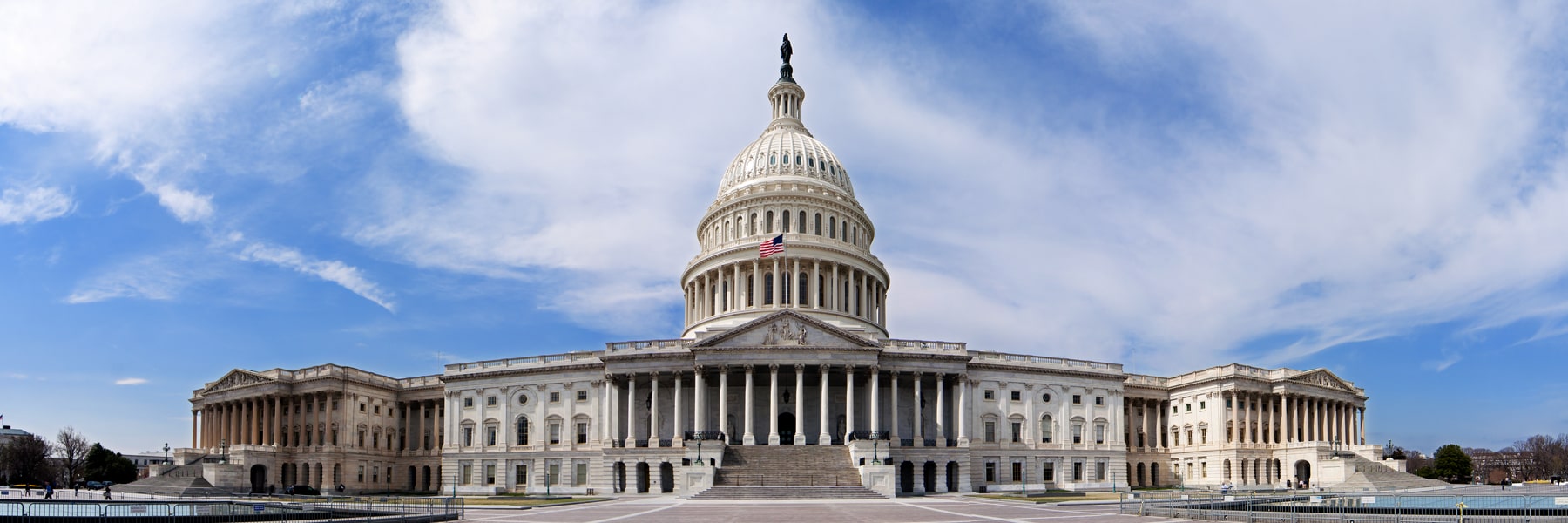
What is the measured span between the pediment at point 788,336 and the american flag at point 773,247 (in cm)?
1231

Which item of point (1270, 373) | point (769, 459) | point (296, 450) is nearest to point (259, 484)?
point (296, 450)

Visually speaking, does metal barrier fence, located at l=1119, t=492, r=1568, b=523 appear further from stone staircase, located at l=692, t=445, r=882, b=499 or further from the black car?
the black car

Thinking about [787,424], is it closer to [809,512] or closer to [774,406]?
[774,406]

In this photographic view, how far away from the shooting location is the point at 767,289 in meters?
104

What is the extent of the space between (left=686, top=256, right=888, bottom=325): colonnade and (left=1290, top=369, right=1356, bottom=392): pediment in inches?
1655

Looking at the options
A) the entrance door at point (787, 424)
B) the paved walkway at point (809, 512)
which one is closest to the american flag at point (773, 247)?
the entrance door at point (787, 424)

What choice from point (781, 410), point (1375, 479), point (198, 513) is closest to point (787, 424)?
point (781, 410)

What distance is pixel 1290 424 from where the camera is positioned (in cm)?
10531

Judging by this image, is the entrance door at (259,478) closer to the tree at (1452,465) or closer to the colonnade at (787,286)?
the colonnade at (787,286)

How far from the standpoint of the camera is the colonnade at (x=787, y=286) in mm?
102625

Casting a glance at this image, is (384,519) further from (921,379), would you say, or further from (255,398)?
(255,398)

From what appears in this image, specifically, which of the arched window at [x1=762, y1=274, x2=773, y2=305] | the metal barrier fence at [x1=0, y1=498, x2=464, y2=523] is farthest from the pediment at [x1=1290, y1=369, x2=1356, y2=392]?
the metal barrier fence at [x1=0, y1=498, x2=464, y2=523]

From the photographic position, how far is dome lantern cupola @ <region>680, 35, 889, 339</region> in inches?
4050

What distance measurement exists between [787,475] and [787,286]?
31659 millimetres
